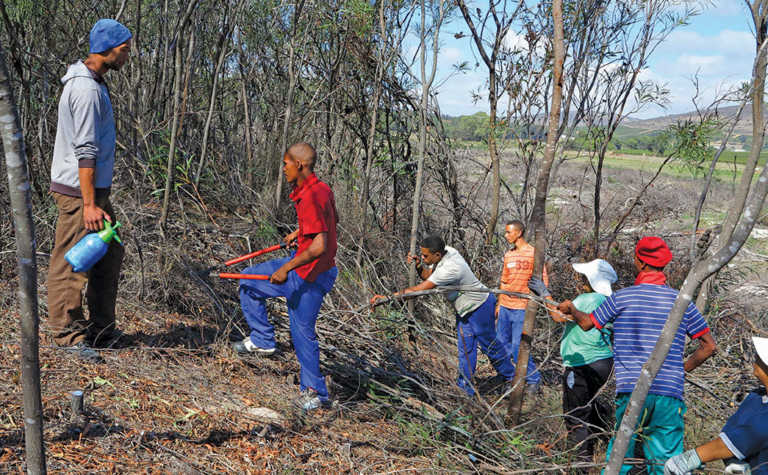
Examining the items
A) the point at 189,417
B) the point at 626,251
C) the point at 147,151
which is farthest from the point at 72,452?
the point at 626,251

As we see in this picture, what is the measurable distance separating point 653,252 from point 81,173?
133 inches

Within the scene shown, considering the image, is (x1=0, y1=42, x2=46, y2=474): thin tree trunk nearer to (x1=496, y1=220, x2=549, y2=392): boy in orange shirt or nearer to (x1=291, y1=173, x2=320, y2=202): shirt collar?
(x1=291, y1=173, x2=320, y2=202): shirt collar

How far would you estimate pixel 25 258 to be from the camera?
1.89 metres

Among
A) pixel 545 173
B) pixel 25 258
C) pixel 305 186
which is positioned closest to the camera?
pixel 25 258

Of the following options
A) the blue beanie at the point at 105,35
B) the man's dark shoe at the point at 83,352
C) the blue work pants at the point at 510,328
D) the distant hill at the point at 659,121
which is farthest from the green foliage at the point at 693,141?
the man's dark shoe at the point at 83,352

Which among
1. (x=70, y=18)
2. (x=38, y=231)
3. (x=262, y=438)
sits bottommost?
(x=262, y=438)

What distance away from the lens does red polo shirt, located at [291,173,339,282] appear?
3.60 m

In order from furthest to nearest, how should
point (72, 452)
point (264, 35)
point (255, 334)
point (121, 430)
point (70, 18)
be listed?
point (264, 35), point (70, 18), point (255, 334), point (121, 430), point (72, 452)

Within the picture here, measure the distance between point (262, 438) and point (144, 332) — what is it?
60.5 inches

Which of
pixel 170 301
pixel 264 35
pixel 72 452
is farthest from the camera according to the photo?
pixel 264 35

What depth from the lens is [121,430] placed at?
3.01 m

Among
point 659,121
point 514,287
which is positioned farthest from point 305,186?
point 659,121

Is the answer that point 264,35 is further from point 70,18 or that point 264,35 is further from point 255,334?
point 255,334

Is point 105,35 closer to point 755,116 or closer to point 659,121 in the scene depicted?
point 755,116
